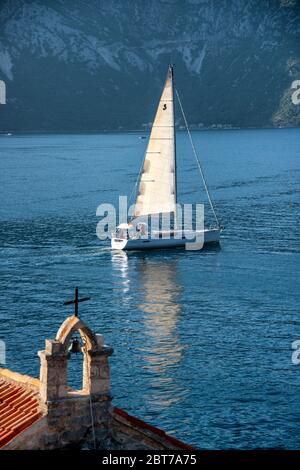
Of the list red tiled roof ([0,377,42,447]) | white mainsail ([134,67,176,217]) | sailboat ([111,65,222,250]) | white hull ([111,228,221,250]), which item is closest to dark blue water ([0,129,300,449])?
white hull ([111,228,221,250])

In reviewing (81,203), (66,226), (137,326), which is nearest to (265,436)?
(137,326)

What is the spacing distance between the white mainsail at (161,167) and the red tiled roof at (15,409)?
99.3 metres

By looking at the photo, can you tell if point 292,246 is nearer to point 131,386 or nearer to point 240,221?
point 240,221

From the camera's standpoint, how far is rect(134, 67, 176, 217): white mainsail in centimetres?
13362

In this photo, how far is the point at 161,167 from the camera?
13438 cm

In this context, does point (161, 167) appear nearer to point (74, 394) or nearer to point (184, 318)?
point (184, 318)

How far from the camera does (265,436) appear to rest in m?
63.7

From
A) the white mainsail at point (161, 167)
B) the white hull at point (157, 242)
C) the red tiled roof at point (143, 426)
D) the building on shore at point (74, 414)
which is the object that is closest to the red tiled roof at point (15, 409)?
the building on shore at point (74, 414)

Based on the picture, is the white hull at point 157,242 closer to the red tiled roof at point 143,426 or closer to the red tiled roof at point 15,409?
the red tiled roof at point 15,409

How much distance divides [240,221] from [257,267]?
41.8 meters

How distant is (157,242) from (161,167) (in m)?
10.6

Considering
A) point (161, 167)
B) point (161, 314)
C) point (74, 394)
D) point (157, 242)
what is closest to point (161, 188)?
point (161, 167)

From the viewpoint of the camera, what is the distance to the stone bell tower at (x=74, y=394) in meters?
32.6

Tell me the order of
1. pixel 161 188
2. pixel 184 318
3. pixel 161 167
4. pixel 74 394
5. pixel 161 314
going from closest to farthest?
pixel 74 394 < pixel 184 318 < pixel 161 314 < pixel 161 167 < pixel 161 188
